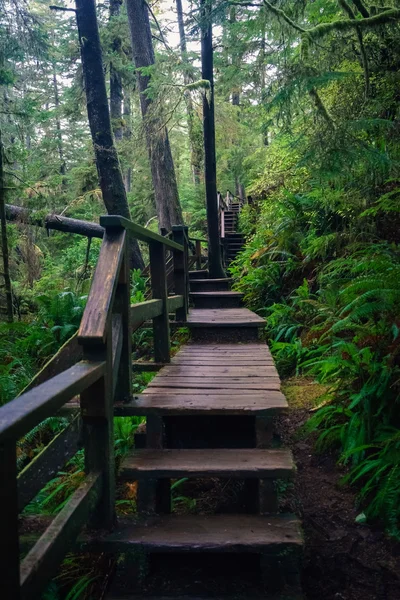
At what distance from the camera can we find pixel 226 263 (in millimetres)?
14953

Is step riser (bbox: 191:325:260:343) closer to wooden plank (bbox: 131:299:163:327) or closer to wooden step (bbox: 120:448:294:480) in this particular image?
wooden plank (bbox: 131:299:163:327)

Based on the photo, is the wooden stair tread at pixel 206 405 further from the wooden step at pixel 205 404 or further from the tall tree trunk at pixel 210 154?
the tall tree trunk at pixel 210 154

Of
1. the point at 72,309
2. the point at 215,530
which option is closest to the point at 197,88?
the point at 72,309

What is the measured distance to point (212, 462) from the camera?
2.46 metres

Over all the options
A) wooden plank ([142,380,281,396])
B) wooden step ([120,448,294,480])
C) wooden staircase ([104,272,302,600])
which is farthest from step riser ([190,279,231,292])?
wooden step ([120,448,294,480])

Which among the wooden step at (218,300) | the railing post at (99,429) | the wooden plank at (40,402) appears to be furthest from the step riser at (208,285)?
the wooden plank at (40,402)

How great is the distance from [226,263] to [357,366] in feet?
38.3

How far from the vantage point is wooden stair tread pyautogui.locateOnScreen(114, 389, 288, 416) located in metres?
2.65

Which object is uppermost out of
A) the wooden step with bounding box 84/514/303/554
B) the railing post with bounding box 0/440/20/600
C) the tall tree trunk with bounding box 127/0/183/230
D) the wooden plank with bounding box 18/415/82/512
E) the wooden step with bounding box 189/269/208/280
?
the tall tree trunk with bounding box 127/0/183/230

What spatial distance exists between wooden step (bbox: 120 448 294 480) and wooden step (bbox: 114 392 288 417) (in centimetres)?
24

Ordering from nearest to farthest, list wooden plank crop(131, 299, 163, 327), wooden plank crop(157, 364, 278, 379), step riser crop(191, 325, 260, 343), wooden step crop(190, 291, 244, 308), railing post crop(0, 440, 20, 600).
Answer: railing post crop(0, 440, 20, 600) → wooden plank crop(131, 299, 163, 327) → wooden plank crop(157, 364, 278, 379) → step riser crop(191, 325, 260, 343) → wooden step crop(190, 291, 244, 308)

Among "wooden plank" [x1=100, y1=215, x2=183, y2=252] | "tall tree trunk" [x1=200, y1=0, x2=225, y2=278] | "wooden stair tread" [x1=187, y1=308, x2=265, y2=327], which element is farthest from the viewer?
"tall tree trunk" [x1=200, y1=0, x2=225, y2=278]

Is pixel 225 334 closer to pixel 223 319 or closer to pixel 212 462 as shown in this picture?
pixel 223 319

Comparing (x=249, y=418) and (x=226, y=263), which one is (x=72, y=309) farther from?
(x=226, y=263)
